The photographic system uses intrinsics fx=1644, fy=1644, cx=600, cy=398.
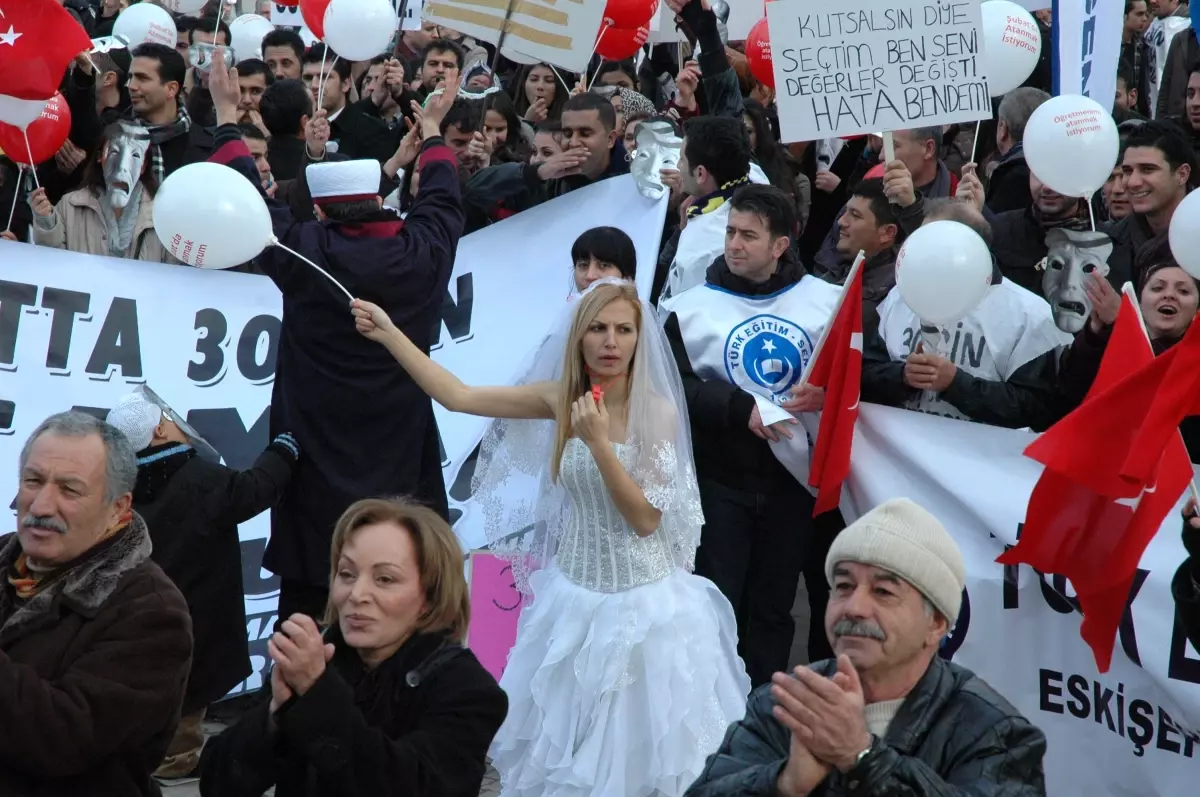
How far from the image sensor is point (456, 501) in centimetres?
712

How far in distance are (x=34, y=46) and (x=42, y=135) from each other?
0.70 m

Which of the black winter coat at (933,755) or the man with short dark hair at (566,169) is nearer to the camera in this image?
the black winter coat at (933,755)

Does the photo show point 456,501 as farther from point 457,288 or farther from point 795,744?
point 795,744

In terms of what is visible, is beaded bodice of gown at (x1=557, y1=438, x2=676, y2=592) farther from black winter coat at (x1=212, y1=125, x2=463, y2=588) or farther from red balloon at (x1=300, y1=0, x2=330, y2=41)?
red balloon at (x1=300, y1=0, x2=330, y2=41)

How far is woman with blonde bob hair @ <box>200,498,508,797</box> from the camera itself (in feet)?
10.8

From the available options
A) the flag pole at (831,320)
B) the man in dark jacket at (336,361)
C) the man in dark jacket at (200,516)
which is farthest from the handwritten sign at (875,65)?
the man in dark jacket at (200,516)

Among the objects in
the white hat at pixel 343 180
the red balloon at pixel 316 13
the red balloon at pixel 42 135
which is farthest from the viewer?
the red balloon at pixel 316 13

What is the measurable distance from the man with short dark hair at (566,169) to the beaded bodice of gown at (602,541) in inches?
115

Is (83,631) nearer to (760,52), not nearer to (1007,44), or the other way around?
(1007,44)

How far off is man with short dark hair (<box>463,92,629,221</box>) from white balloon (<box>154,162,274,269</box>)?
8.12ft

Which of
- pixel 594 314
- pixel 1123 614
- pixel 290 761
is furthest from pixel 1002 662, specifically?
pixel 290 761

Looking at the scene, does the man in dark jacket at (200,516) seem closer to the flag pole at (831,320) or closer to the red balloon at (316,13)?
the flag pole at (831,320)

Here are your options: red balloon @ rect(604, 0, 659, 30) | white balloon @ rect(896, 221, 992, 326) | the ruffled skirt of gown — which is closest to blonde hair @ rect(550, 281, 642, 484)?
the ruffled skirt of gown

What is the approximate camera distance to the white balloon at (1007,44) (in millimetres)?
7625
